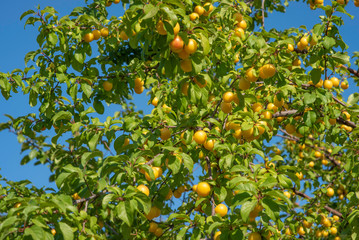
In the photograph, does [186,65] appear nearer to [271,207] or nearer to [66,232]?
[271,207]

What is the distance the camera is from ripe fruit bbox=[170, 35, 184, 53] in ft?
8.25

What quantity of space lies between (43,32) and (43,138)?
2.29 m

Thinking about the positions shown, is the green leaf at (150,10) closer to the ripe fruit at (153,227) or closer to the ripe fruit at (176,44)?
the ripe fruit at (176,44)

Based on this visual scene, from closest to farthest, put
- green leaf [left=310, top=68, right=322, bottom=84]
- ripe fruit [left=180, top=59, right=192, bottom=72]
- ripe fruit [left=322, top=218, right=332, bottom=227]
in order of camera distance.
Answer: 1. ripe fruit [left=180, top=59, right=192, bottom=72]
2. green leaf [left=310, top=68, right=322, bottom=84]
3. ripe fruit [left=322, top=218, right=332, bottom=227]

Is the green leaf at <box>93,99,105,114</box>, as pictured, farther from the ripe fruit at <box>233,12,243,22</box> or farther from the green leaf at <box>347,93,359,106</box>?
the green leaf at <box>347,93,359,106</box>

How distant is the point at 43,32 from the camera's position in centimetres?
391

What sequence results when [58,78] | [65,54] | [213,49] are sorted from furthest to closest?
[65,54]
[58,78]
[213,49]

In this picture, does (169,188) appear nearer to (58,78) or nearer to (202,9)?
(58,78)

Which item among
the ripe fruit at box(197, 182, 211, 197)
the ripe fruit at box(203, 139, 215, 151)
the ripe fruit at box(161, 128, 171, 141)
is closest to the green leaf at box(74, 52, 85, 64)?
the ripe fruit at box(161, 128, 171, 141)

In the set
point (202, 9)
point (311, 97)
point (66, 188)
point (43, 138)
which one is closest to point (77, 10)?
point (202, 9)

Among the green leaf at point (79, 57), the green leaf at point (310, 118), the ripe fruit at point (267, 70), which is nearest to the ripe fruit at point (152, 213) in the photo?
the ripe fruit at point (267, 70)

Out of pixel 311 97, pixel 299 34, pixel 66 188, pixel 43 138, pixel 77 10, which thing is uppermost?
pixel 77 10

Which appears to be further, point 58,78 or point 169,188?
point 58,78

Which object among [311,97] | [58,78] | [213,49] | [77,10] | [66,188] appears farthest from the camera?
[77,10]
